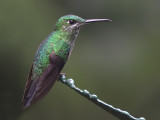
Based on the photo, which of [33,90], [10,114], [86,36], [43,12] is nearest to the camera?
[33,90]

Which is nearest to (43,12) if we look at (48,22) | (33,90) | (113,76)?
(48,22)

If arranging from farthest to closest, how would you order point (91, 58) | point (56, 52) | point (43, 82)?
1. point (91, 58)
2. point (56, 52)
3. point (43, 82)

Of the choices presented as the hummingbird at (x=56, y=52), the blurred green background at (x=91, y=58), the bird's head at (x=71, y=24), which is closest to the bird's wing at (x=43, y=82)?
the hummingbird at (x=56, y=52)

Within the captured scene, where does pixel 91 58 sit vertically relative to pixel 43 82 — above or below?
below

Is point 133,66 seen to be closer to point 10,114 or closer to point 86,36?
point 86,36

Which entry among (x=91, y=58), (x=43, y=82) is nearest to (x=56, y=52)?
(x=43, y=82)

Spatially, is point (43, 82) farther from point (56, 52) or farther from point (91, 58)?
point (91, 58)
